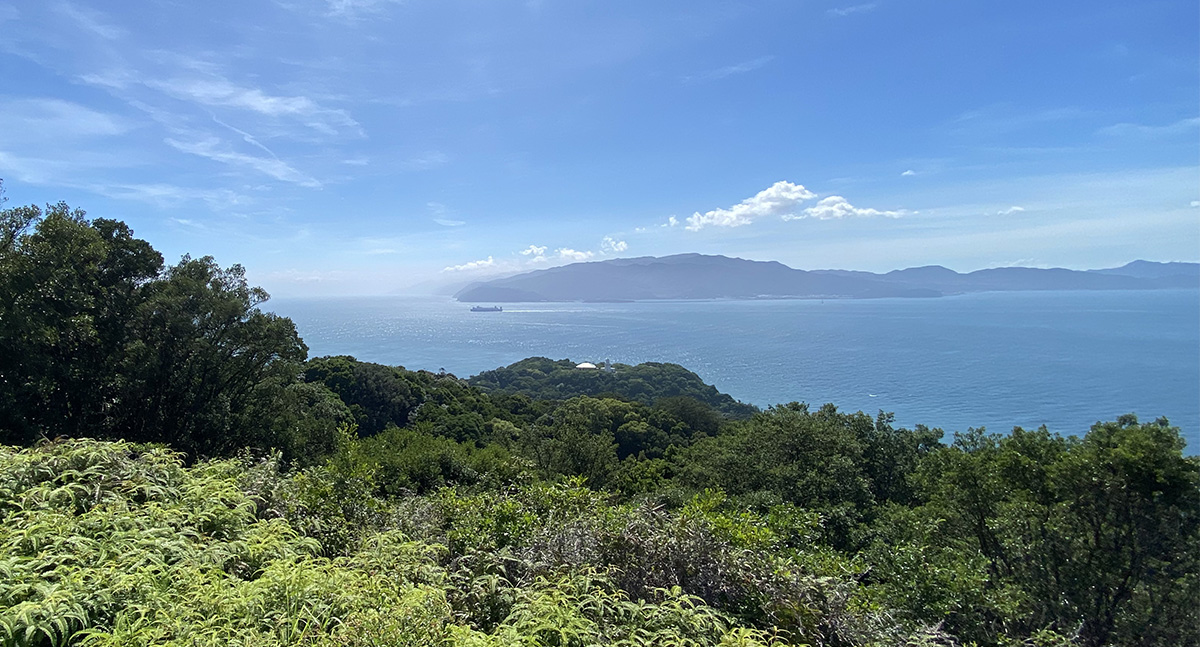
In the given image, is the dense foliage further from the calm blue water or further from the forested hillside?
the forested hillside

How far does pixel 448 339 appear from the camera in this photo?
128 m

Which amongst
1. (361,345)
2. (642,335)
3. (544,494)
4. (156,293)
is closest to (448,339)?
(361,345)

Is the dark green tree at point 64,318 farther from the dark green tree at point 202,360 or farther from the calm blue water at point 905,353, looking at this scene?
the calm blue water at point 905,353

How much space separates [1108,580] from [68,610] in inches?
390

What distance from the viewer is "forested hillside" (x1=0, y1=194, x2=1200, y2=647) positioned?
8.27 ft

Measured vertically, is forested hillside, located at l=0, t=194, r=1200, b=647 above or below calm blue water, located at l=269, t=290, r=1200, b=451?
above

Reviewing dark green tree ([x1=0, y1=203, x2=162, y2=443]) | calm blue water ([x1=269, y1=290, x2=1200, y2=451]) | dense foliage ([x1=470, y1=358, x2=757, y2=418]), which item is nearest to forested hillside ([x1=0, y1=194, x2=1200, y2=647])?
dark green tree ([x1=0, y1=203, x2=162, y2=443])

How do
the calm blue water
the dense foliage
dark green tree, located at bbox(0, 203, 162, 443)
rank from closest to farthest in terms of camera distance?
dark green tree, located at bbox(0, 203, 162, 443) → the calm blue water → the dense foliage

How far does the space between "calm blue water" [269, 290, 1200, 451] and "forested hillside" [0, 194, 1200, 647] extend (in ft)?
164

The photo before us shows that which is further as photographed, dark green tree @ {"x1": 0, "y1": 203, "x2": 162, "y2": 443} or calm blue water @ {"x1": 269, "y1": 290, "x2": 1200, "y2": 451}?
calm blue water @ {"x1": 269, "y1": 290, "x2": 1200, "y2": 451}

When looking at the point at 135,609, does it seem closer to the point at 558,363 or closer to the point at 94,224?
the point at 94,224

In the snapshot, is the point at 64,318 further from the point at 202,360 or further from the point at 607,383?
the point at 607,383

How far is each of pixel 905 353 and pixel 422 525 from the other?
336ft

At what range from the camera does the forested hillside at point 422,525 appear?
2521 mm
